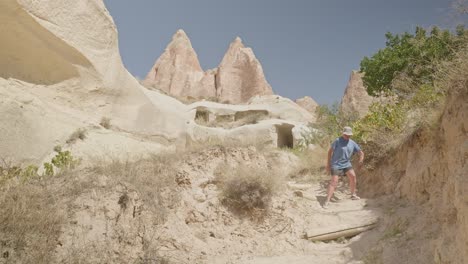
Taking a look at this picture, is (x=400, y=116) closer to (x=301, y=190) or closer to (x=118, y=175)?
(x=301, y=190)

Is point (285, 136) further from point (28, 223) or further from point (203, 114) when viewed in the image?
point (28, 223)

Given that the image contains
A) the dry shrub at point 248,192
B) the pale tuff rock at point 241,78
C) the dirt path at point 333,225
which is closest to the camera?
the dirt path at point 333,225

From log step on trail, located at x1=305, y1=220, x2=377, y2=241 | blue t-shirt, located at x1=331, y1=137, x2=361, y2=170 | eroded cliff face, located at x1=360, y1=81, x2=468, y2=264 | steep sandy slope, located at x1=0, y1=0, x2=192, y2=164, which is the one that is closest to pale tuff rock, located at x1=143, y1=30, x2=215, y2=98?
steep sandy slope, located at x1=0, y1=0, x2=192, y2=164

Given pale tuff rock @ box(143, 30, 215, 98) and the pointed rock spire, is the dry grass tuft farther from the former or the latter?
the pointed rock spire

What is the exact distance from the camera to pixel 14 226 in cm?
448

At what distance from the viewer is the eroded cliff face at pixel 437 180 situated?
339 centimetres

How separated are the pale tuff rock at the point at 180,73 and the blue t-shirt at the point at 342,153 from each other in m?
30.5

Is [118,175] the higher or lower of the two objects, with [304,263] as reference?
higher

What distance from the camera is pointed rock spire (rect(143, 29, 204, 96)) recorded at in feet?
127

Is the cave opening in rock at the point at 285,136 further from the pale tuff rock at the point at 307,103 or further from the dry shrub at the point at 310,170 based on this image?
the pale tuff rock at the point at 307,103

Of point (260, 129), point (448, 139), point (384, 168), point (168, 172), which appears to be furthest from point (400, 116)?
point (260, 129)

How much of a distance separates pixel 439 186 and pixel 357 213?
5.10ft

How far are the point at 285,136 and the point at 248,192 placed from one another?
40.4 ft

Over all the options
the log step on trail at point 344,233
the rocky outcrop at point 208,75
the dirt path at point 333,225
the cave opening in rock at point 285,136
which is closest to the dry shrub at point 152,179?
the dirt path at point 333,225
